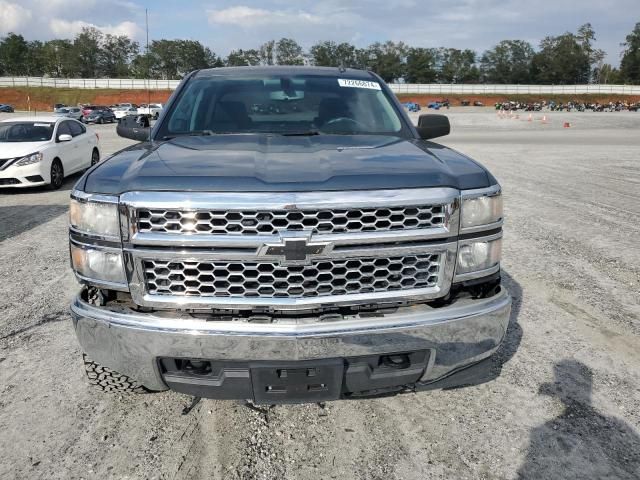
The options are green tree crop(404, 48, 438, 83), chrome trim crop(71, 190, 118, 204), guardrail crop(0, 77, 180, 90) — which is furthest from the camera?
green tree crop(404, 48, 438, 83)

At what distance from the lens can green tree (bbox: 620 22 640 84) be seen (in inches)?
4641

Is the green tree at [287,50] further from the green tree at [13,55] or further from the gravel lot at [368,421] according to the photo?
the gravel lot at [368,421]

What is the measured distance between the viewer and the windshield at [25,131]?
1080 cm

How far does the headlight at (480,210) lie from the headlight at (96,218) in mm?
1513

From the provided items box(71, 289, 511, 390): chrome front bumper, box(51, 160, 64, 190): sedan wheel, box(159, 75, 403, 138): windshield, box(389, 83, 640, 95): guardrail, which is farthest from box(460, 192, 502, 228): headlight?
box(389, 83, 640, 95): guardrail

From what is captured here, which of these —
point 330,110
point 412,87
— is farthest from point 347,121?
point 412,87

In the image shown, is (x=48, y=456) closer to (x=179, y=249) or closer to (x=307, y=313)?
(x=179, y=249)

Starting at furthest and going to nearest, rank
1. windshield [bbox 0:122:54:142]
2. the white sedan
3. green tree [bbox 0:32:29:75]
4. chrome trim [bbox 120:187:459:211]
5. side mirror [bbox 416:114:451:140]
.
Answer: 1. green tree [bbox 0:32:29:75]
2. windshield [bbox 0:122:54:142]
3. the white sedan
4. side mirror [bbox 416:114:451:140]
5. chrome trim [bbox 120:187:459:211]

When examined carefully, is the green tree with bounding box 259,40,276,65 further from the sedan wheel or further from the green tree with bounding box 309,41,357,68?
the sedan wheel

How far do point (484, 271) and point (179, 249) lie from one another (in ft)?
4.56

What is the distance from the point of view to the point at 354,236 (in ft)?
7.40

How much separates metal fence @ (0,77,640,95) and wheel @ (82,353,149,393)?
80.7 m

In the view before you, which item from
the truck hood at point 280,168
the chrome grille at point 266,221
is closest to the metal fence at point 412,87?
the truck hood at point 280,168

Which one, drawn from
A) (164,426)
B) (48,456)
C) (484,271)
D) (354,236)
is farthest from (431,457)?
(48,456)
